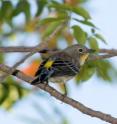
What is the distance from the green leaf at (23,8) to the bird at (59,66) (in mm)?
502

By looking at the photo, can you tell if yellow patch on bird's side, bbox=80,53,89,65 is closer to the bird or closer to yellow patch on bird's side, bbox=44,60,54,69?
the bird

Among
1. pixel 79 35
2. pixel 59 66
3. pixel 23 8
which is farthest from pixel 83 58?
pixel 79 35

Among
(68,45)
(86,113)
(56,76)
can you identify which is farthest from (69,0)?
(86,113)

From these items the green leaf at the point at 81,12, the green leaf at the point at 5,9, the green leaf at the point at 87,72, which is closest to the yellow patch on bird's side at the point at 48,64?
the green leaf at the point at 87,72

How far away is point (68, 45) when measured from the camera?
286 inches

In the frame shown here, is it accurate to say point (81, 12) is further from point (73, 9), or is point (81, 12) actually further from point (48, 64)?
point (48, 64)

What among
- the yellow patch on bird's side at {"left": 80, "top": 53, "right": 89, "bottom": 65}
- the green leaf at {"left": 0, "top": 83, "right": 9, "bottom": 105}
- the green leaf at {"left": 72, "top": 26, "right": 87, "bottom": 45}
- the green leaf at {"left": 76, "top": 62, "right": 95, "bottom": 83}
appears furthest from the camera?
the yellow patch on bird's side at {"left": 80, "top": 53, "right": 89, "bottom": 65}

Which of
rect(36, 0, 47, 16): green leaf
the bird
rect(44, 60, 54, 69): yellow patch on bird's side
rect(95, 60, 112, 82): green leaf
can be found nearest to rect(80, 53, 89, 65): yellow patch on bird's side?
the bird

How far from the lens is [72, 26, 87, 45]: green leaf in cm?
517

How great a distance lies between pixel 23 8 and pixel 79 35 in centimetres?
90

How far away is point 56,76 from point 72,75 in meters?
0.25

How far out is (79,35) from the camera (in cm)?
520

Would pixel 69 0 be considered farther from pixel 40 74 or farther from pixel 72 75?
pixel 40 74

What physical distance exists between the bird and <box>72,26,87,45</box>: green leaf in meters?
0.27
